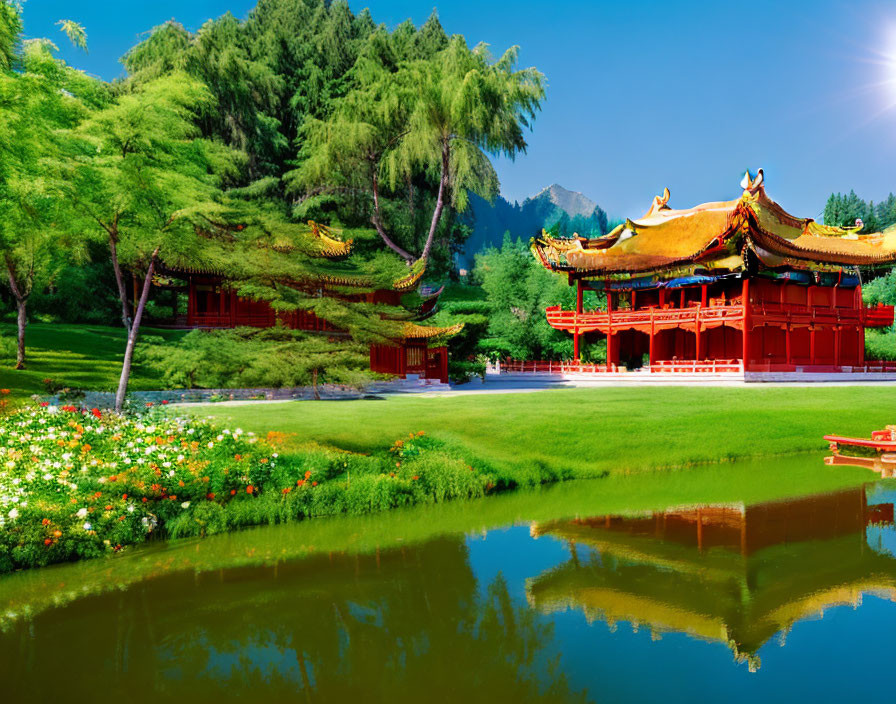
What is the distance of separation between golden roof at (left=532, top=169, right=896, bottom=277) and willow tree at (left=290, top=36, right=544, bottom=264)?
18.8 feet

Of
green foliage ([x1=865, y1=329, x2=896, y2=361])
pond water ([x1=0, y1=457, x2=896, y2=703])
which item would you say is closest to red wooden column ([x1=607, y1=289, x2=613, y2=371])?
green foliage ([x1=865, y1=329, x2=896, y2=361])


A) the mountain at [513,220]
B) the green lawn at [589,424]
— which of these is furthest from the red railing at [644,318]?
the mountain at [513,220]

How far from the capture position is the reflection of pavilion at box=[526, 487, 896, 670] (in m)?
6.39

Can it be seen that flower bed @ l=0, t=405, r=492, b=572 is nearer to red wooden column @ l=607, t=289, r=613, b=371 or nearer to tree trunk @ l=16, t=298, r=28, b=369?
tree trunk @ l=16, t=298, r=28, b=369

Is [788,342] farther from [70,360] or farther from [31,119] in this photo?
[31,119]

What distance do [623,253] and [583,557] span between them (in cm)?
3086

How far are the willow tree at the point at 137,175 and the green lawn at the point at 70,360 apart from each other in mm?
4974

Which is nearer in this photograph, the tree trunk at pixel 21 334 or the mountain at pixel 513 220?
the tree trunk at pixel 21 334

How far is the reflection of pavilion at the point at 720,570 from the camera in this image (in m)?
6.39

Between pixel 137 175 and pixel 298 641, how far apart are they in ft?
34.8

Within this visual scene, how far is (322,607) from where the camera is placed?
22.5 feet

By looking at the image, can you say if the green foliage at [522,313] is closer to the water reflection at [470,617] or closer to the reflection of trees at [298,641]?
the water reflection at [470,617]

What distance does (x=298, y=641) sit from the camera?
6.06 m

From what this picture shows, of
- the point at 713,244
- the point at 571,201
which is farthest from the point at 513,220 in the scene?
the point at 713,244
